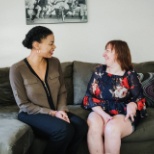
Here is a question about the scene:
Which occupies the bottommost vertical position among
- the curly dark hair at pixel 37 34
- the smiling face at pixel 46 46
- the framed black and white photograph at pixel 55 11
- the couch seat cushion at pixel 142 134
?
the couch seat cushion at pixel 142 134

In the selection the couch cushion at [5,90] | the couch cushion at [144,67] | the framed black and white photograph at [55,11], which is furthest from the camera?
the framed black and white photograph at [55,11]

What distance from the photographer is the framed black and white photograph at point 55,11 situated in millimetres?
2861

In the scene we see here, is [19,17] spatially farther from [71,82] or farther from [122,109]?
[122,109]

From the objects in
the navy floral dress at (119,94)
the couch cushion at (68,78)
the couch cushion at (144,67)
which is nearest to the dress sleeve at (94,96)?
the navy floral dress at (119,94)

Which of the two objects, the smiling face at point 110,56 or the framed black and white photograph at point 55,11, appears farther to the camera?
the framed black and white photograph at point 55,11

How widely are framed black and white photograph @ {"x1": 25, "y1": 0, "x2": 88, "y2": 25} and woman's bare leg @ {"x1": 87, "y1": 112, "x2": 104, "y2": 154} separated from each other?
134 cm

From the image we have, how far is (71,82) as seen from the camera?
2688 mm

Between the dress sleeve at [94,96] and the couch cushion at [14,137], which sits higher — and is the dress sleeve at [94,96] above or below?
above

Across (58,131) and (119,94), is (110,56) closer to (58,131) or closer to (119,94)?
(119,94)

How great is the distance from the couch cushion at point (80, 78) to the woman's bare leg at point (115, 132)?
0.64 metres

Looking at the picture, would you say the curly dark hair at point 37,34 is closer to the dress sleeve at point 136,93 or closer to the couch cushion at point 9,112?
the couch cushion at point 9,112

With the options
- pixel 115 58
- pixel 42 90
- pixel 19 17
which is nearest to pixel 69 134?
pixel 42 90

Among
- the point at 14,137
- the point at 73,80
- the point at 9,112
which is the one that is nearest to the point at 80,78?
the point at 73,80

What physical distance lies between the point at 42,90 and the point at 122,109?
68 centimetres
